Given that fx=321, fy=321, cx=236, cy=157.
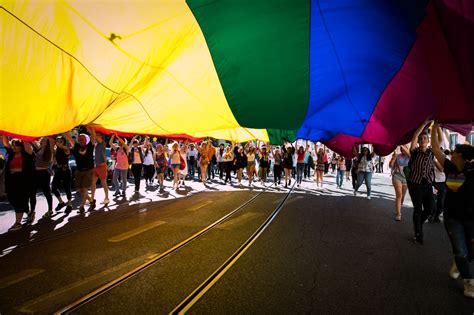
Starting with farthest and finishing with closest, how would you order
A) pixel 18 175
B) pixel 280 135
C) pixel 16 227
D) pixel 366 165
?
pixel 280 135 < pixel 366 165 < pixel 18 175 < pixel 16 227

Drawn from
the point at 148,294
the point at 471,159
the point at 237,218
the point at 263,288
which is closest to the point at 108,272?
the point at 148,294

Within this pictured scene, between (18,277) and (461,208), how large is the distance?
537 centimetres

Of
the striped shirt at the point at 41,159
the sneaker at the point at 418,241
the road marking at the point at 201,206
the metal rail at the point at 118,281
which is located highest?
the striped shirt at the point at 41,159

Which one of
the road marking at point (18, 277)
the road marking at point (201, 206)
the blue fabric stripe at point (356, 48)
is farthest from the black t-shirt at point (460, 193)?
the road marking at point (201, 206)

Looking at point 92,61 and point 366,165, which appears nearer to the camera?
point 92,61

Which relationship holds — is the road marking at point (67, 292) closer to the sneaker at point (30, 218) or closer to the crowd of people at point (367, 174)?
the crowd of people at point (367, 174)

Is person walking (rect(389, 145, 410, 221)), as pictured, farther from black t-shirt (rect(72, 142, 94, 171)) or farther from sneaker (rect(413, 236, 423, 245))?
black t-shirt (rect(72, 142, 94, 171))

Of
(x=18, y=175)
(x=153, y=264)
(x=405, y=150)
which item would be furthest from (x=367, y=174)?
(x=18, y=175)

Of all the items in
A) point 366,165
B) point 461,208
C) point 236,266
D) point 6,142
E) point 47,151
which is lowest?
point 236,266

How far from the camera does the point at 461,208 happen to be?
3811mm

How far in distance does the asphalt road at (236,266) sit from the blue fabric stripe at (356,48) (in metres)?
2.66

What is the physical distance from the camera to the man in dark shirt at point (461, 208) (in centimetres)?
376

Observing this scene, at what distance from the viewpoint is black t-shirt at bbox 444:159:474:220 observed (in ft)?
12.4

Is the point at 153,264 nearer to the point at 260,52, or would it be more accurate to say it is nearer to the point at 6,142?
the point at 260,52
